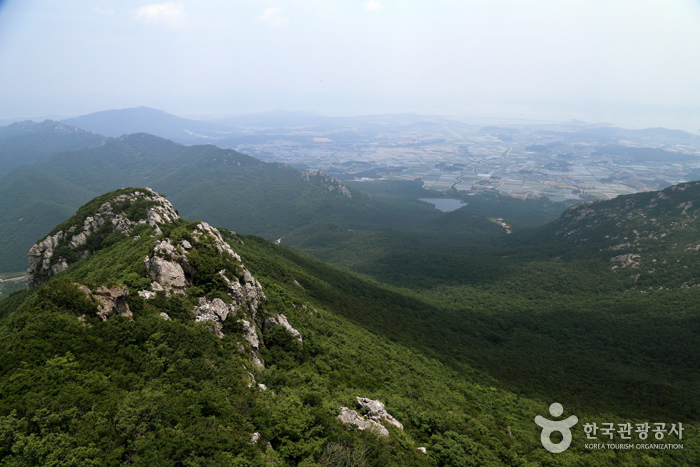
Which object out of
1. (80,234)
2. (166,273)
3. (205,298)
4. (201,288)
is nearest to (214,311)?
(205,298)

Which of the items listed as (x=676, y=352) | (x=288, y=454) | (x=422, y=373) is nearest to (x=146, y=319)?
(x=288, y=454)

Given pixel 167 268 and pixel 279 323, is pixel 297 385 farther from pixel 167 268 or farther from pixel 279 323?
pixel 167 268

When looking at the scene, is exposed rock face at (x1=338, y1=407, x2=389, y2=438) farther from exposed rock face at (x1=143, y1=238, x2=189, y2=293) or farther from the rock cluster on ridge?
exposed rock face at (x1=143, y1=238, x2=189, y2=293)

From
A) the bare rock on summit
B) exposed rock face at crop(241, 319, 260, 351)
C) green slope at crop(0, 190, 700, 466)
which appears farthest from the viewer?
exposed rock face at crop(241, 319, 260, 351)

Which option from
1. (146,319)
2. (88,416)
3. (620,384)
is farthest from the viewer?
(620,384)

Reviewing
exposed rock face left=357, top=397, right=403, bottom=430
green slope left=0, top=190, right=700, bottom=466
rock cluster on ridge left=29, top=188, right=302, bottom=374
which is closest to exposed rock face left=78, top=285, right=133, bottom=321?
rock cluster on ridge left=29, top=188, right=302, bottom=374

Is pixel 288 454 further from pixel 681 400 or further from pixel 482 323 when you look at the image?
pixel 482 323

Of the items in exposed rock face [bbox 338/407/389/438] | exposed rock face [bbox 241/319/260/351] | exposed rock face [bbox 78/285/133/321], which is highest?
exposed rock face [bbox 78/285/133/321]

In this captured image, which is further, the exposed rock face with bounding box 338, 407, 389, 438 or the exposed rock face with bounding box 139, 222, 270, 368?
the exposed rock face with bounding box 139, 222, 270, 368
